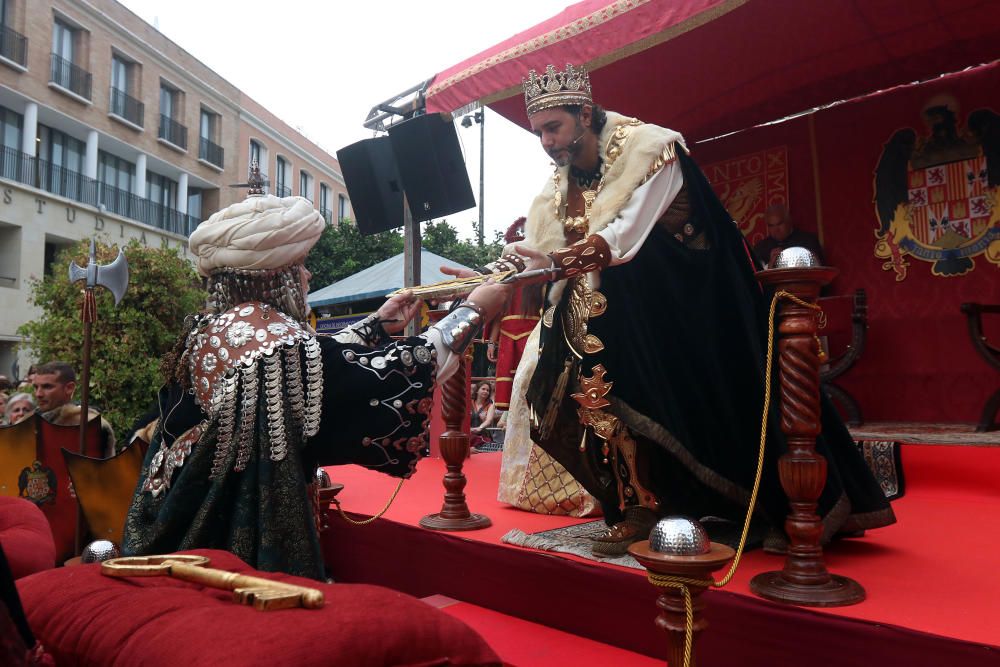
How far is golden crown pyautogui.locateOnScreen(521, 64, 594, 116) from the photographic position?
99.6 inches

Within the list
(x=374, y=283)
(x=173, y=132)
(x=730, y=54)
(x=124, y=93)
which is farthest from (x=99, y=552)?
(x=173, y=132)

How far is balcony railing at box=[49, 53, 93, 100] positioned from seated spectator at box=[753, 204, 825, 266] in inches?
703

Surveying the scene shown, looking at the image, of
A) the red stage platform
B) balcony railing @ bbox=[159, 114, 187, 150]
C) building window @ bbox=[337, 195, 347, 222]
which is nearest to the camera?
the red stage platform

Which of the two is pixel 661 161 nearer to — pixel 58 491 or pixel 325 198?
pixel 58 491

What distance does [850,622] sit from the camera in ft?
5.59

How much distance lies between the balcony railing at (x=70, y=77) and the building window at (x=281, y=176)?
7.61 metres

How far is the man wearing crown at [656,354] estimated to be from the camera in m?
2.30

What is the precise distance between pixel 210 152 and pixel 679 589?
76.7 feet

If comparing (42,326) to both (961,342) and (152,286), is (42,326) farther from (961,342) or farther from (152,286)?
(961,342)

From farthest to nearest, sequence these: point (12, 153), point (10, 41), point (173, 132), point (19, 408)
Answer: point (173, 132) < point (10, 41) < point (12, 153) < point (19, 408)

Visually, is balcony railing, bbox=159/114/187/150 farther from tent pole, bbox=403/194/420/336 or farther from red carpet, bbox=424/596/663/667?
red carpet, bbox=424/596/663/667

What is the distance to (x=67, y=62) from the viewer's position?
17375mm

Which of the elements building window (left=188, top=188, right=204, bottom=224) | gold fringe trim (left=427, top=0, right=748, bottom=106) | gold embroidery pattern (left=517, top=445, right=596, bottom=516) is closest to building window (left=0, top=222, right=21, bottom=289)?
building window (left=188, top=188, right=204, bottom=224)

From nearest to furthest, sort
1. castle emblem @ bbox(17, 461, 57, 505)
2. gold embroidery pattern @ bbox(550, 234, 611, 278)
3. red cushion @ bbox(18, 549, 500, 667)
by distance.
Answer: red cushion @ bbox(18, 549, 500, 667) → gold embroidery pattern @ bbox(550, 234, 611, 278) → castle emblem @ bbox(17, 461, 57, 505)
